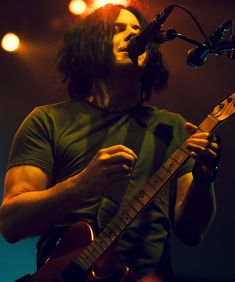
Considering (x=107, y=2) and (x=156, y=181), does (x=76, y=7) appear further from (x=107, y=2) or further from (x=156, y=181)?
(x=156, y=181)

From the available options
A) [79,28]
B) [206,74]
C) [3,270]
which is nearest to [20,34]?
[79,28]

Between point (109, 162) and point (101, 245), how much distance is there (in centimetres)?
24

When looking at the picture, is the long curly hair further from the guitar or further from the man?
the guitar

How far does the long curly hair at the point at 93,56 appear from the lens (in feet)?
5.95

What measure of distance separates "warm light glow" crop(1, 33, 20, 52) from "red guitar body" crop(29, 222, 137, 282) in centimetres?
142

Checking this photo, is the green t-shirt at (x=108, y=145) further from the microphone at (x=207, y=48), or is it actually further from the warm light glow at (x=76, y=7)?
the warm light glow at (x=76, y=7)

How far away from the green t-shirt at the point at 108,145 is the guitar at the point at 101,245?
0.07 metres

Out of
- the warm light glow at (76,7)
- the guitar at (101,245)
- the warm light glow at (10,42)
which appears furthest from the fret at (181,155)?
the warm light glow at (10,42)

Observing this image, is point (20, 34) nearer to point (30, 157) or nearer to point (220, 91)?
point (220, 91)

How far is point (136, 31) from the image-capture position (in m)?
1.75

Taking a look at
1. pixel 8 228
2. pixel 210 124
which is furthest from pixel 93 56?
pixel 8 228

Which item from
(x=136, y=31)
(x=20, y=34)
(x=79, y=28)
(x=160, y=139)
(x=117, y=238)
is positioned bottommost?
(x=117, y=238)

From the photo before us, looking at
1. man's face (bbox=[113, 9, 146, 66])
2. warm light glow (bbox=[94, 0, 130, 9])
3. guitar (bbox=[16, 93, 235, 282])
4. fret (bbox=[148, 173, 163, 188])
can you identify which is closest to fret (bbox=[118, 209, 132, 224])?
guitar (bbox=[16, 93, 235, 282])

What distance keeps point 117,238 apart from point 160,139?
1.39 feet
